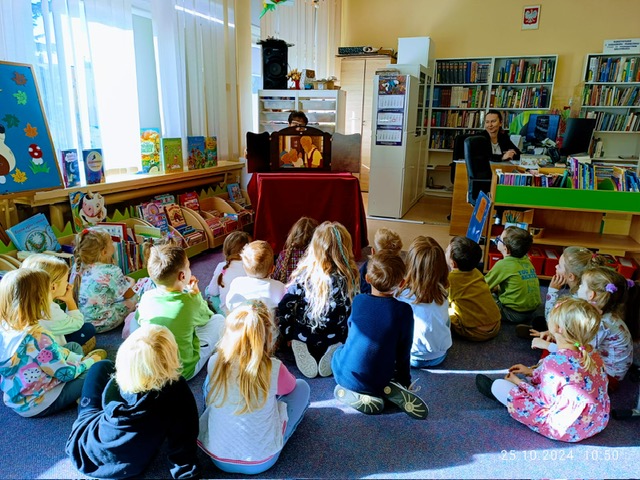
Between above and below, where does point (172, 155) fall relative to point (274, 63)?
below

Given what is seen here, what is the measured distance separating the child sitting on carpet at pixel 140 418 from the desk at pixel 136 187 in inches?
75.8

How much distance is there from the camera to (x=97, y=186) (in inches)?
135

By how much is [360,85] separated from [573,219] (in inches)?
185

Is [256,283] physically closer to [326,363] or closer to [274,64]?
[326,363]

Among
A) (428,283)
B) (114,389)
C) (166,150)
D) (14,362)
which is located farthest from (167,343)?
(166,150)

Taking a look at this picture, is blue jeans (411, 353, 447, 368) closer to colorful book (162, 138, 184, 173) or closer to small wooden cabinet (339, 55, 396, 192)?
colorful book (162, 138, 184, 173)

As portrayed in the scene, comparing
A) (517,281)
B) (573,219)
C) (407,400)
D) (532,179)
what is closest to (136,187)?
(407,400)

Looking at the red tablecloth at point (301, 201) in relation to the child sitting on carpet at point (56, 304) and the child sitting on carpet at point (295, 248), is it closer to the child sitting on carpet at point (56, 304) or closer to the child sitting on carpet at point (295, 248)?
the child sitting on carpet at point (295, 248)

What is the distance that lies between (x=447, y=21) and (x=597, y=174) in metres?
4.69

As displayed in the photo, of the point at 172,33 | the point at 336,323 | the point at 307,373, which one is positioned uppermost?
the point at 172,33

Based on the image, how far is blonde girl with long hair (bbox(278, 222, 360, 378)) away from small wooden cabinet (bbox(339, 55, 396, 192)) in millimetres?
5419

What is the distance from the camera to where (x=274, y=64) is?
5.50 m

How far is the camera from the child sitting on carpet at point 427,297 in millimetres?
2316

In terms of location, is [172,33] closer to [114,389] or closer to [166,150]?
[166,150]
